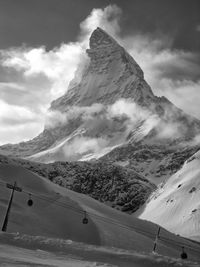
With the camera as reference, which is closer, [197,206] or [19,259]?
[19,259]

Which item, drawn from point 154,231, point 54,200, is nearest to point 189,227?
point 154,231

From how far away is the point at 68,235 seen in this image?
252ft

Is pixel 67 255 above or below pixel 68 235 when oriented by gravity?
below

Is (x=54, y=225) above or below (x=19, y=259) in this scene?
above

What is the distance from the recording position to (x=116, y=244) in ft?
257

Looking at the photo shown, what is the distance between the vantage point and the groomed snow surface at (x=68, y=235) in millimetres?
28406

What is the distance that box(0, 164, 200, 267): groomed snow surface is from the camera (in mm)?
28406

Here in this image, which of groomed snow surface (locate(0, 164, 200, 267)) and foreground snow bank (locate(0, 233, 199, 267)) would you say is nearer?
foreground snow bank (locate(0, 233, 199, 267))

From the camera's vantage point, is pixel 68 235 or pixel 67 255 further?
pixel 68 235

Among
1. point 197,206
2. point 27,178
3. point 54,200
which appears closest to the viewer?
point 54,200

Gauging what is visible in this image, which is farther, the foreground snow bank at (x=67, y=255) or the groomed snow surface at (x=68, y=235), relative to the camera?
the groomed snow surface at (x=68, y=235)

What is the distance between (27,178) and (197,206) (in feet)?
300

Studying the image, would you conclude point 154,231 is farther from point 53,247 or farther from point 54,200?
point 53,247

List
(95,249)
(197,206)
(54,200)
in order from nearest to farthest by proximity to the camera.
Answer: (95,249)
(54,200)
(197,206)
